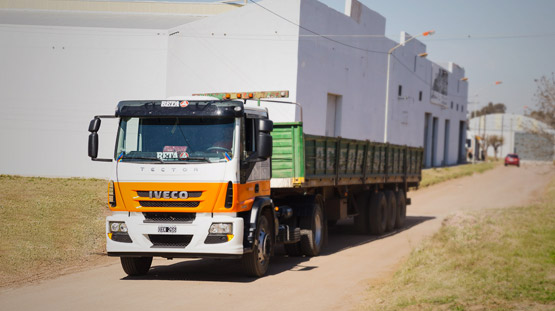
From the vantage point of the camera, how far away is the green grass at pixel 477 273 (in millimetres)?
8633

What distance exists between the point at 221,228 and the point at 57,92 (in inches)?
798

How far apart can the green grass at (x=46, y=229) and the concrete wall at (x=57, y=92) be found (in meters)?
7.04

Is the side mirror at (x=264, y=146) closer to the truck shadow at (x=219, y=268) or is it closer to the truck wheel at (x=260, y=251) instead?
the truck wheel at (x=260, y=251)

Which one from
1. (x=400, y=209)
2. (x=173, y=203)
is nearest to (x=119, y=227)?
(x=173, y=203)

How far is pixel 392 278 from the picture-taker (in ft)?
36.8

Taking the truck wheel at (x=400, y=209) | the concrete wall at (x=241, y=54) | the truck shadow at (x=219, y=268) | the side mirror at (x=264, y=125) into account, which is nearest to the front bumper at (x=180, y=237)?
the truck shadow at (x=219, y=268)

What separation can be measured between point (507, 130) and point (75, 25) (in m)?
101

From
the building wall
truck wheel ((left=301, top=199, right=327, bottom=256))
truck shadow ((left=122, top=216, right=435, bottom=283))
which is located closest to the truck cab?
truck shadow ((left=122, top=216, right=435, bottom=283))

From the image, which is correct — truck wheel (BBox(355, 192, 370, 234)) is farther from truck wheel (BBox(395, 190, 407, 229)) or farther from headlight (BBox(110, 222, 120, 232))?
headlight (BBox(110, 222, 120, 232))

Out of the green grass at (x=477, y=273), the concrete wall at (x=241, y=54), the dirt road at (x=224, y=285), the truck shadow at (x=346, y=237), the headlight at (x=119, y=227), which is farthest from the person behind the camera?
the concrete wall at (x=241, y=54)

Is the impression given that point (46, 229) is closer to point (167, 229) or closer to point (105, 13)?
point (167, 229)

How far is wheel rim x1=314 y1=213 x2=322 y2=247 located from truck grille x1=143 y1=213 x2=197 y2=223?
4.36 metres

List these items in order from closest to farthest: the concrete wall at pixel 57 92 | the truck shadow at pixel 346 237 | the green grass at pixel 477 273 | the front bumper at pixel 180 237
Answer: the green grass at pixel 477 273 → the front bumper at pixel 180 237 → the truck shadow at pixel 346 237 → the concrete wall at pixel 57 92

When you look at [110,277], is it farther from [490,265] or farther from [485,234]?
[485,234]
